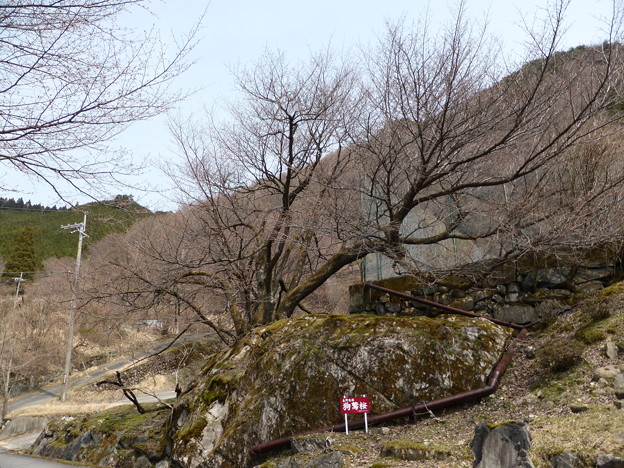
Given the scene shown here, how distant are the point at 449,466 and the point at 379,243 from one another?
166 inches

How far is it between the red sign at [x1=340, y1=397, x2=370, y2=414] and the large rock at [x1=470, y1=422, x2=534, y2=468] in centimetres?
174

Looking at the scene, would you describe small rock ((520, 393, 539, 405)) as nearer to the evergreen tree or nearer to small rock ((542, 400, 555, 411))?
small rock ((542, 400, 555, 411))

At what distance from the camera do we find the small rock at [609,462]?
311cm

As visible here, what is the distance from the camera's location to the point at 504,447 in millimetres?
3584

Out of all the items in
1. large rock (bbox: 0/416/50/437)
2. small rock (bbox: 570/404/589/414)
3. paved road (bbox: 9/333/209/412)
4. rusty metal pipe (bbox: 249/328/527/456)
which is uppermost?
small rock (bbox: 570/404/589/414)

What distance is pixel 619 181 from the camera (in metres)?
6.88

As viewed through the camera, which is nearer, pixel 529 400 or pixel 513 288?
pixel 529 400

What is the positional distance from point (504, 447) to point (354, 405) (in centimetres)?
206

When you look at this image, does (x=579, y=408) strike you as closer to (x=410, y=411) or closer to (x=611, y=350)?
(x=611, y=350)

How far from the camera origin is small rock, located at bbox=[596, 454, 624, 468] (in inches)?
122

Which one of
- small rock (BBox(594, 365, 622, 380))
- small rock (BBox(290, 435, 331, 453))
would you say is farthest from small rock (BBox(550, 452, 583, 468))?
small rock (BBox(290, 435, 331, 453))

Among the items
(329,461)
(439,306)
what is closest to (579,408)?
(329,461)

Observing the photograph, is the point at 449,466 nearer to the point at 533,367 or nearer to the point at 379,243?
the point at 533,367

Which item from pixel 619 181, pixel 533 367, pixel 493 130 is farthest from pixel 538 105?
pixel 533 367
